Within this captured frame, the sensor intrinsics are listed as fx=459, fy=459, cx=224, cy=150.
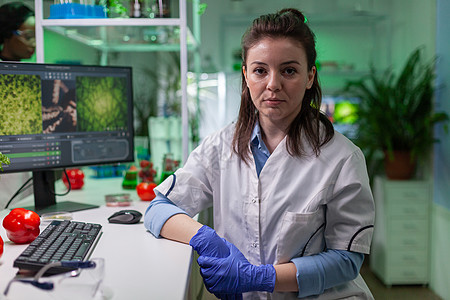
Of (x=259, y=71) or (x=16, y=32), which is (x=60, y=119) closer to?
(x=16, y=32)

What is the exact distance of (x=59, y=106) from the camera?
1.69 meters

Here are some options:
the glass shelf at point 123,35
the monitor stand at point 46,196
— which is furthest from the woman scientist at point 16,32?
the monitor stand at point 46,196

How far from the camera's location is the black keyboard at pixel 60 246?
102 cm

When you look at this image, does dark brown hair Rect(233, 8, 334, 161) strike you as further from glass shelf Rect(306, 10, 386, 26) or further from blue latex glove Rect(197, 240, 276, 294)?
glass shelf Rect(306, 10, 386, 26)

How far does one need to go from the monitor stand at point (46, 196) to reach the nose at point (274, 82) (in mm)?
839

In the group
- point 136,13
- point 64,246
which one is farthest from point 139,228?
point 136,13

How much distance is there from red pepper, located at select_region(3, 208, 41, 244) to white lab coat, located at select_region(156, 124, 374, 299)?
37cm

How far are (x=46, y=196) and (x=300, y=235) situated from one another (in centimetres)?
99

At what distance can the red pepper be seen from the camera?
3.99ft

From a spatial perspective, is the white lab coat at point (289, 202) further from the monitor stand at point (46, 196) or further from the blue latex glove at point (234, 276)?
the monitor stand at point (46, 196)

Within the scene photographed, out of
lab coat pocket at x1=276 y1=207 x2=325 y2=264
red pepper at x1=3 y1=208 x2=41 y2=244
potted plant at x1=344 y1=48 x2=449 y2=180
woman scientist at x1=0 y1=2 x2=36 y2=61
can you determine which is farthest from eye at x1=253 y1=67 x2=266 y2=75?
potted plant at x1=344 y1=48 x2=449 y2=180

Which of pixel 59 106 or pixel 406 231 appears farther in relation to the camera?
pixel 406 231

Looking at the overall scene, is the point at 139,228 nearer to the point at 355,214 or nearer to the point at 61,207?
the point at 61,207

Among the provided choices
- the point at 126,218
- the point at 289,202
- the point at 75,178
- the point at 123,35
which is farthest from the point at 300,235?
the point at 123,35
